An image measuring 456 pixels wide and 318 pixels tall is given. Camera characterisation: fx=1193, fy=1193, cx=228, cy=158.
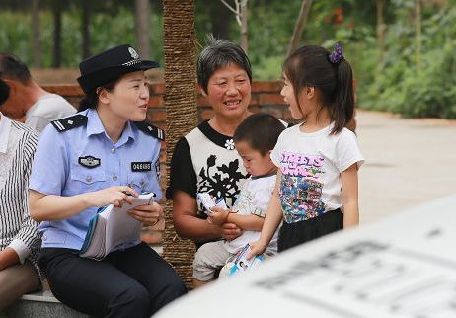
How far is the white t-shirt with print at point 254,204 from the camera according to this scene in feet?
15.2

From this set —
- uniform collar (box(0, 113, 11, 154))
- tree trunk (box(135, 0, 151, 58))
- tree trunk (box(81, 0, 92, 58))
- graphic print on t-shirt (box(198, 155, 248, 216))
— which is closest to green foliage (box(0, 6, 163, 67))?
tree trunk (box(81, 0, 92, 58))

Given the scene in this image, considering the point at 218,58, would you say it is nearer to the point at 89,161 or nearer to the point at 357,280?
the point at 89,161

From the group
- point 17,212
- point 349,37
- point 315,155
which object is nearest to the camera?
point 315,155

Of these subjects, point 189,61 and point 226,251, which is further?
point 189,61

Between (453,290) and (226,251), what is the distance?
2745mm

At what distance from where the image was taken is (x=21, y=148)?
508 centimetres

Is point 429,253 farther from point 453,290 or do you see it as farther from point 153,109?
point 153,109

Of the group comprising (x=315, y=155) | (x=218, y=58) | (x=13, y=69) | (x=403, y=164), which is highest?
(x=218, y=58)

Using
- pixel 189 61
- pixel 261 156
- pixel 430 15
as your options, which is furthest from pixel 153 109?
pixel 430 15

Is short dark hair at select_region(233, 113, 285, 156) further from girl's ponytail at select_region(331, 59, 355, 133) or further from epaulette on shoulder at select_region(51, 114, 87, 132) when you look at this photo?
epaulette on shoulder at select_region(51, 114, 87, 132)

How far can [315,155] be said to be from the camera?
4.28 m

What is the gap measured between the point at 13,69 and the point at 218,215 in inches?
104

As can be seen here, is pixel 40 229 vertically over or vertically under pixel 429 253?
under

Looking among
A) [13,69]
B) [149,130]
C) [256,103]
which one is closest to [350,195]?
[149,130]
